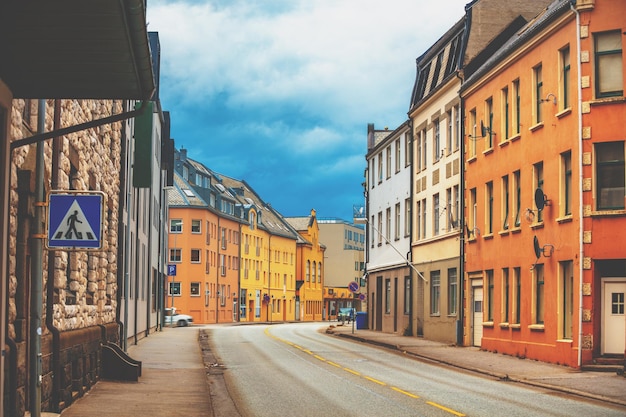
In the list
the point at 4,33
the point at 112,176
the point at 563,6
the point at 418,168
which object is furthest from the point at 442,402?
the point at 418,168

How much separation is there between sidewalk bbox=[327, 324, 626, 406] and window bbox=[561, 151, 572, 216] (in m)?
4.29

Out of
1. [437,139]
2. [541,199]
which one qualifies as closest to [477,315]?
[541,199]

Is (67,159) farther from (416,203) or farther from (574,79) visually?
(416,203)

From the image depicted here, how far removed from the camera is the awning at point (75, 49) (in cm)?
720

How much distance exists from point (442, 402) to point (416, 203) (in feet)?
96.8

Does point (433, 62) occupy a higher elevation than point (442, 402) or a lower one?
higher

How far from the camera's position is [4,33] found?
781cm

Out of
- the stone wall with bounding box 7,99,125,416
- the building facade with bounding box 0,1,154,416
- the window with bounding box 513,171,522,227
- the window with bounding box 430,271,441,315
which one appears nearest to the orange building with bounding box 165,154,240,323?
the window with bounding box 430,271,441,315

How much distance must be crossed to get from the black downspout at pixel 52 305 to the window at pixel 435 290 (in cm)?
2896

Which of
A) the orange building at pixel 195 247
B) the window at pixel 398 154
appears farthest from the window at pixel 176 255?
the window at pixel 398 154

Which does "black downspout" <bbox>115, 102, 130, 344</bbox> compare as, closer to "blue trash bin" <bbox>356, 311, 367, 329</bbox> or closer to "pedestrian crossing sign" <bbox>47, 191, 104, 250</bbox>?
"pedestrian crossing sign" <bbox>47, 191, 104, 250</bbox>

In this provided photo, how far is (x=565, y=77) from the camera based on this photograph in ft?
89.6

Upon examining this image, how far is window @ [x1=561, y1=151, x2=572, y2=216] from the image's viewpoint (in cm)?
2675

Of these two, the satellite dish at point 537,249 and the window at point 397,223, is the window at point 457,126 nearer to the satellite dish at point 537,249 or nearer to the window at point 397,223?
the satellite dish at point 537,249
